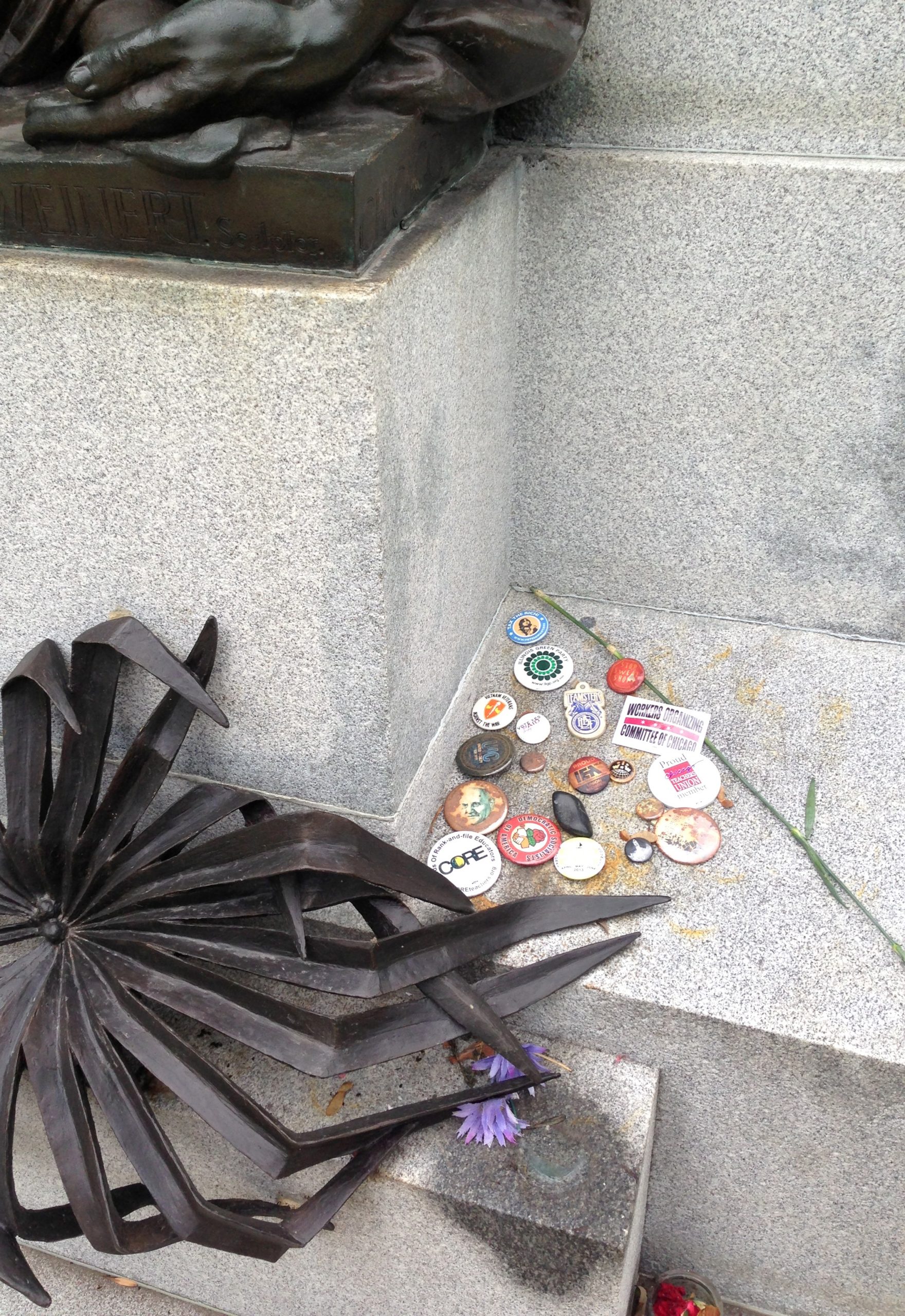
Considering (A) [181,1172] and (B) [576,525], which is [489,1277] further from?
(B) [576,525]

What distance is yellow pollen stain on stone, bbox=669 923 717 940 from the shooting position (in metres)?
2.10

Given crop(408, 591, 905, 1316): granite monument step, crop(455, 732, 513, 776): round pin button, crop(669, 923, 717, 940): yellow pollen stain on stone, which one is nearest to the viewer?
crop(408, 591, 905, 1316): granite monument step

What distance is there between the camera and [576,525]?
9.30 ft

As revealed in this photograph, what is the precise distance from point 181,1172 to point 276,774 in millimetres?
839

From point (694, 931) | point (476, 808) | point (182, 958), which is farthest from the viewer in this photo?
point (476, 808)

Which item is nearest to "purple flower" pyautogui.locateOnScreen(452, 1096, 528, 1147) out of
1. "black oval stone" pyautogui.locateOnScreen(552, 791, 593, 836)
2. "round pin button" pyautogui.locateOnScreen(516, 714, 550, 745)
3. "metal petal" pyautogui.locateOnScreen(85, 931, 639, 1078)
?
"metal petal" pyautogui.locateOnScreen(85, 931, 639, 1078)

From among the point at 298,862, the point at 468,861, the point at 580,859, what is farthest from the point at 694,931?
the point at 298,862

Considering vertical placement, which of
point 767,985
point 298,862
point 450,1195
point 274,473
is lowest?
point 450,1195

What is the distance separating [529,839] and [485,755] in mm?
285

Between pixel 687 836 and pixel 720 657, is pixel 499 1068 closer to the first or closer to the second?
pixel 687 836

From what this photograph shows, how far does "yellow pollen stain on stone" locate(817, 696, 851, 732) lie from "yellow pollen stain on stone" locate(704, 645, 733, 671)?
0.28m

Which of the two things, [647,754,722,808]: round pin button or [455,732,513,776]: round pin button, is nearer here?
[647,754,722,808]: round pin button

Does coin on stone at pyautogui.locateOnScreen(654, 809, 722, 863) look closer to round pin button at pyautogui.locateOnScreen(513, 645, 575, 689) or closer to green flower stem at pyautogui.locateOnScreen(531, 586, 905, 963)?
green flower stem at pyautogui.locateOnScreen(531, 586, 905, 963)

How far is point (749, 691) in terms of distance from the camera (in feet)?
8.57
